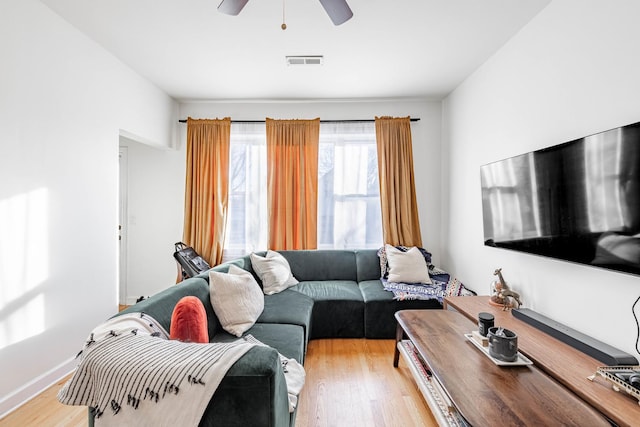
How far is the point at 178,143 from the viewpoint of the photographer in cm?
389

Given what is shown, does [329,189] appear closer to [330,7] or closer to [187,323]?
[330,7]

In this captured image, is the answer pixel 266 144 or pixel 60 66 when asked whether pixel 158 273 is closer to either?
pixel 266 144

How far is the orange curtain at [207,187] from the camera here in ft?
12.2

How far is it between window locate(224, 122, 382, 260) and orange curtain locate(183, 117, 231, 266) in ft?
0.40

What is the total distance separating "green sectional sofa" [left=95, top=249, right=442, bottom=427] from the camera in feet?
2.94

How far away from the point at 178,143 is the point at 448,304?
144 inches

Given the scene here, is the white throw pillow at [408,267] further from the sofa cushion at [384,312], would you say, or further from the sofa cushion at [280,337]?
the sofa cushion at [280,337]

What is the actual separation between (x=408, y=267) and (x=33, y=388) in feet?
10.6

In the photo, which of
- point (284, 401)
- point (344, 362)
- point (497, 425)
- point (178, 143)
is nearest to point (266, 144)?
point (178, 143)

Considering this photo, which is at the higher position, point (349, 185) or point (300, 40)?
point (300, 40)

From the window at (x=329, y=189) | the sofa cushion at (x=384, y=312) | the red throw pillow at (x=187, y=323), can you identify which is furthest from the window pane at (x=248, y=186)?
the red throw pillow at (x=187, y=323)

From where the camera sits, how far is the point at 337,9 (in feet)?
5.15

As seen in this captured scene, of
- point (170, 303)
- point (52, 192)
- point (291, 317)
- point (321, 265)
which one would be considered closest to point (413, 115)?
point (321, 265)

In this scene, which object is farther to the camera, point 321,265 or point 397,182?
point 397,182
